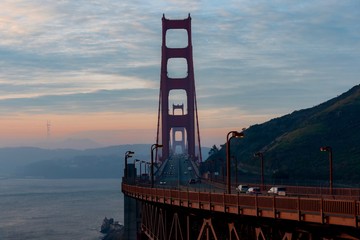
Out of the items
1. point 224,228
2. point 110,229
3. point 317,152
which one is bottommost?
point 110,229

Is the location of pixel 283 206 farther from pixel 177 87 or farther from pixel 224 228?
pixel 177 87

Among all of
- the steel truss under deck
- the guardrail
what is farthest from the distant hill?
the guardrail

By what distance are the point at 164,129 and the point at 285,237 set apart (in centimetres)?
15438

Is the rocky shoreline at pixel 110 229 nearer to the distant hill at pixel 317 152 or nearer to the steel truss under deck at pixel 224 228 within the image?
the distant hill at pixel 317 152

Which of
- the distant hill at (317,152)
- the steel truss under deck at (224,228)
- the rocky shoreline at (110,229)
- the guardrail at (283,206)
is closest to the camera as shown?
the guardrail at (283,206)

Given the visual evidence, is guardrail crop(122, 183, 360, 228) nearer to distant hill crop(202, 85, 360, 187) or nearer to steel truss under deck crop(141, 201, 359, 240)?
steel truss under deck crop(141, 201, 359, 240)

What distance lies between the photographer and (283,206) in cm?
3161

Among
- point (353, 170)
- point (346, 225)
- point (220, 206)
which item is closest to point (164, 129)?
point (353, 170)

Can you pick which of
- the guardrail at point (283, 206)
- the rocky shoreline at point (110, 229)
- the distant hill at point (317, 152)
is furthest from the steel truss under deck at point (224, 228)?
the rocky shoreline at point (110, 229)

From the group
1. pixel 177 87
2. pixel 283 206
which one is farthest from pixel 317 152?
pixel 283 206

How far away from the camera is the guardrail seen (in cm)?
2717

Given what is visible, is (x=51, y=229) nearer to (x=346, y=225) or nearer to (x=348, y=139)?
(x=348, y=139)

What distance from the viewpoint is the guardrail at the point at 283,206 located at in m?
27.2

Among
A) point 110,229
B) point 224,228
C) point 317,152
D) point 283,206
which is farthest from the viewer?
point 317,152
